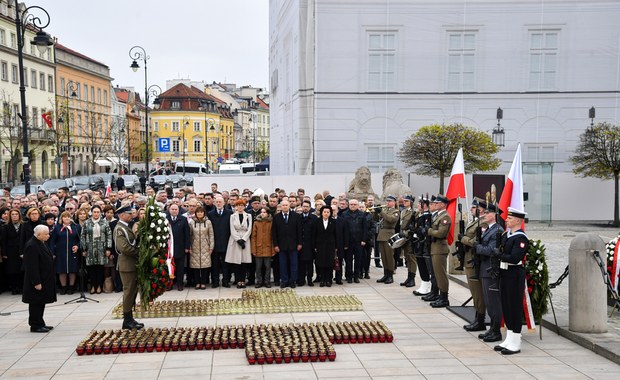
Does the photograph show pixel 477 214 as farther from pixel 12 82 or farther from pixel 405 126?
pixel 12 82

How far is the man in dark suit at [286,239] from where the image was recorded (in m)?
14.7

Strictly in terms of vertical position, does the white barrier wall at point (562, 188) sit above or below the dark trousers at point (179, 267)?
above

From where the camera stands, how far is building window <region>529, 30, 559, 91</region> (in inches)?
1304

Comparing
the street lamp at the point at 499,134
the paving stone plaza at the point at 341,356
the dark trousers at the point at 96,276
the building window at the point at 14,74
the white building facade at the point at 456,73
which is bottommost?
the paving stone plaza at the point at 341,356

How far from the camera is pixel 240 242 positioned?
1466 cm

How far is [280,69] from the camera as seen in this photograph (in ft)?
146

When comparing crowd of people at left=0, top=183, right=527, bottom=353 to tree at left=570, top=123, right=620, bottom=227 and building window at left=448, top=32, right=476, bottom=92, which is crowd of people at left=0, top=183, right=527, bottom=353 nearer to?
tree at left=570, top=123, right=620, bottom=227

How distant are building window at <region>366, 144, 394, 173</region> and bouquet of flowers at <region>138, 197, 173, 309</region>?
23612mm

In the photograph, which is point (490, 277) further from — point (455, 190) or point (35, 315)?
point (35, 315)

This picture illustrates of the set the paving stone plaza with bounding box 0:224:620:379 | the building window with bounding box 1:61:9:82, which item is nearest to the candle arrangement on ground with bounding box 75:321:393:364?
the paving stone plaza with bounding box 0:224:620:379

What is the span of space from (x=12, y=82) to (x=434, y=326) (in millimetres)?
56045

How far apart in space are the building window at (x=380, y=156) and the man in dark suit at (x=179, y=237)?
789 inches

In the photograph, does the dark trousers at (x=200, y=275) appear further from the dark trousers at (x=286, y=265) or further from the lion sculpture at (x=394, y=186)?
the lion sculpture at (x=394, y=186)

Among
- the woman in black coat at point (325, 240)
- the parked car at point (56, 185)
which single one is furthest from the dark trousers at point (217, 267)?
the parked car at point (56, 185)
